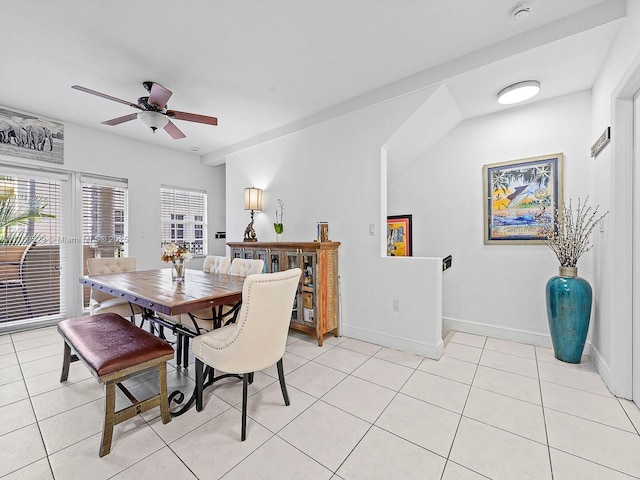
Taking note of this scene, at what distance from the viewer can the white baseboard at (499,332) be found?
2967 millimetres

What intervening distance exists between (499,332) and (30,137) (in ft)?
20.6

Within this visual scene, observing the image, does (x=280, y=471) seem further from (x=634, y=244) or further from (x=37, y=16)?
(x=37, y=16)

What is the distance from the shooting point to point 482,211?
3322 millimetres

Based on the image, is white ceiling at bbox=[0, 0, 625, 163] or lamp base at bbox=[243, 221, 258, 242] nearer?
white ceiling at bbox=[0, 0, 625, 163]

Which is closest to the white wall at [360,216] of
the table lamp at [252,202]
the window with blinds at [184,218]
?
the table lamp at [252,202]

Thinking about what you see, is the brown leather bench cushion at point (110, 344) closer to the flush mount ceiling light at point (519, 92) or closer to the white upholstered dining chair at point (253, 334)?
the white upholstered dining chair at point (253, 334)

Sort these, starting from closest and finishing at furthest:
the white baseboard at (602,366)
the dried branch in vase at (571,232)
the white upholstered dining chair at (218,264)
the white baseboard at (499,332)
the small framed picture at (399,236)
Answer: the white baseboard at (602,366) → the dried branch in vase at (571,232) → the white baseboard at (499,332) → the white upholstered dining chair at (218,264) → the small framed picture at (399,236)

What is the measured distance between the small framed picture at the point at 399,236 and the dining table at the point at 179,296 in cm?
214

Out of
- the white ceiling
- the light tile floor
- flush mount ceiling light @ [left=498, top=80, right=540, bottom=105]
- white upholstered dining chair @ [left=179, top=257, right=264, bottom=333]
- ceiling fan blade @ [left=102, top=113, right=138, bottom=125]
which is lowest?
the light tile floor

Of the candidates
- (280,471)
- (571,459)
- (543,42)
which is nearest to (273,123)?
(543,42)

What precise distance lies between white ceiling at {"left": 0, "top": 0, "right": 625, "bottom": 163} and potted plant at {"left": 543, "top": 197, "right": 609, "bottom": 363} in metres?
1.36

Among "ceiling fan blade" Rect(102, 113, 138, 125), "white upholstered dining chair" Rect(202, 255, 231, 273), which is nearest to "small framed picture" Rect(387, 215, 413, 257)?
"white upholstered dining chair" Rect(202, 255, 231, 273)

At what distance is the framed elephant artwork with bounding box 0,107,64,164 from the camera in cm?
342

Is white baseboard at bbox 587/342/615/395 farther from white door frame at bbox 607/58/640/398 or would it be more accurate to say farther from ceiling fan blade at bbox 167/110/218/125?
ceiling fan blade at bbox 167/110/218/125
